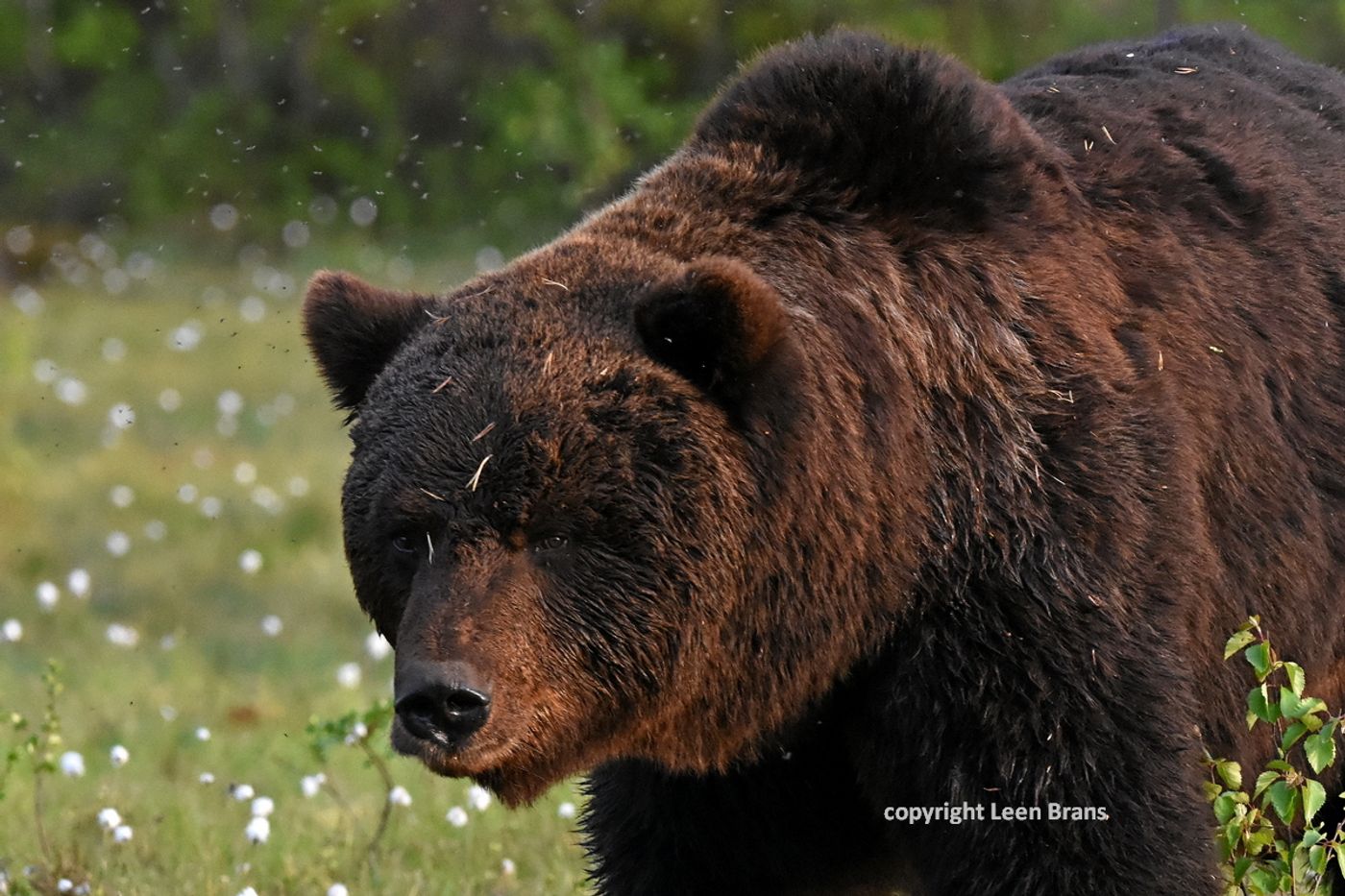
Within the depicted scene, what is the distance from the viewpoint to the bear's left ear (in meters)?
3.52

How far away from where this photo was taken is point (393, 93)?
26500 mm

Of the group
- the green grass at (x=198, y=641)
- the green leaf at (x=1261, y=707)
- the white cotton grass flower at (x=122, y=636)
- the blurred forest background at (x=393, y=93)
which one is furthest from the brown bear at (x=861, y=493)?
the blurred forest background at (x=393, y=93)

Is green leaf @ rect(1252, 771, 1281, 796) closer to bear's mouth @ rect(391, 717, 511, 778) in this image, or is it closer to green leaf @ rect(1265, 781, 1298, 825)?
green leaf @ rect(1265, 781, 1298, 825)

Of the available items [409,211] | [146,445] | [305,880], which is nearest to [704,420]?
[305,880]

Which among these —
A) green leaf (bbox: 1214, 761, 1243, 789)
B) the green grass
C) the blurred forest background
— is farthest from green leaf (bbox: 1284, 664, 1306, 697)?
the blurred forest background

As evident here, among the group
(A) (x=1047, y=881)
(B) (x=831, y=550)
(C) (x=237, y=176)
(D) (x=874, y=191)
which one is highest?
(D) (x=874, y=191)

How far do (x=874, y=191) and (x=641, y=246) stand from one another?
507 mm

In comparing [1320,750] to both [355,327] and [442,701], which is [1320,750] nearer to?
[442,701]

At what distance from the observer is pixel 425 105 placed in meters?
26.7

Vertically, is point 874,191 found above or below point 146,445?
above

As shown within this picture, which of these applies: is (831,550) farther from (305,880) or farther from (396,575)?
(305,880)

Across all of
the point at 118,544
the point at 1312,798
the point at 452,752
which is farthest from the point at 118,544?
the point at 1312,798

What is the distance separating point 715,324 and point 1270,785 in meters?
1.51

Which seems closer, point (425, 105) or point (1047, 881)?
point (1047, 881)
